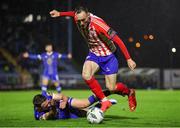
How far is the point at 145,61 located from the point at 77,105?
16.0 m

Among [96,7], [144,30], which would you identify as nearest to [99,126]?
[144,30]

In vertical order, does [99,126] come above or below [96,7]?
below

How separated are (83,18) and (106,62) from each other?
3.64 feet

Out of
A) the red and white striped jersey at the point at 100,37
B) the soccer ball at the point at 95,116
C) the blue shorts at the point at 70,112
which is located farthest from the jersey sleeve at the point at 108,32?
the blue shorts at the point at 70,112

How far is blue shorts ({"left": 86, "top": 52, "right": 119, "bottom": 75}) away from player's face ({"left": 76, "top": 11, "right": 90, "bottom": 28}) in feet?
2.38

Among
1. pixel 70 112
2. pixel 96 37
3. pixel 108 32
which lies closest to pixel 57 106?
pixel 70 112

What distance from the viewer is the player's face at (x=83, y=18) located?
887cm

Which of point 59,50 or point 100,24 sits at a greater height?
point 100,24

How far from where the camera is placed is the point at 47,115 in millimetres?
9227

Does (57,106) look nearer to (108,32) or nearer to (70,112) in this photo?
(70,112)

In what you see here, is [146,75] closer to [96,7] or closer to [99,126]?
[96,7]

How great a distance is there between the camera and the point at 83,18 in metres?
8.86

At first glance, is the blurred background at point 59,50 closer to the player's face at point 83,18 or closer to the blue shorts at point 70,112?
the blue shorts at point 70,112

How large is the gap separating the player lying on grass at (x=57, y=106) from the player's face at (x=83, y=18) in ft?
4.75
